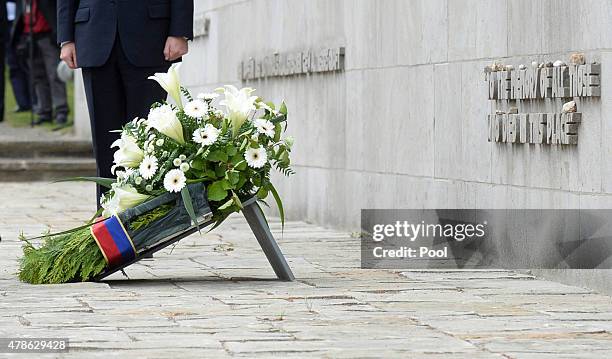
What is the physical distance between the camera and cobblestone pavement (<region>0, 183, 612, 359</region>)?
5.49 metres

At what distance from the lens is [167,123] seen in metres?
7.20

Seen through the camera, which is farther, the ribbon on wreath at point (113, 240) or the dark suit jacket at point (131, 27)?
the dark suit jacket at point (131, 27)

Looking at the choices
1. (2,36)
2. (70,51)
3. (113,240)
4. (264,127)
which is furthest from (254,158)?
(2,36)

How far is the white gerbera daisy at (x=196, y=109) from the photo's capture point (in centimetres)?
728

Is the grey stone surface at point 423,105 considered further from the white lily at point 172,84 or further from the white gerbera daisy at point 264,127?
the white lily at point 172,84

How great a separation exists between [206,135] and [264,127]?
30 centimetres

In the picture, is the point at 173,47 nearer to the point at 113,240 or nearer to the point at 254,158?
the point at 254,158

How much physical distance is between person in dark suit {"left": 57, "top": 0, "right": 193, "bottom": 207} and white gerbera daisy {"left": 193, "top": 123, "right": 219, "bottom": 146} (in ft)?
3.84

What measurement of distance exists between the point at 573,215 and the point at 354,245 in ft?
8.09

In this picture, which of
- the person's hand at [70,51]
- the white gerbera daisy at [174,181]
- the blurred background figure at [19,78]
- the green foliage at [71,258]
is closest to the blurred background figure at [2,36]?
the blurred background figure at [19,78]

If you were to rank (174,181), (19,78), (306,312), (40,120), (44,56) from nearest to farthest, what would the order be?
(306,312), (174,181), (44,56), (40,120), (19,78)

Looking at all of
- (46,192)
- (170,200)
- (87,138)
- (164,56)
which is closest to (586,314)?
(170,200)

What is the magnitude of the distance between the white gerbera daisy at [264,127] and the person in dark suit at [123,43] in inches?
44.2

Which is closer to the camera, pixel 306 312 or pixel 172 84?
pixel 306 312
